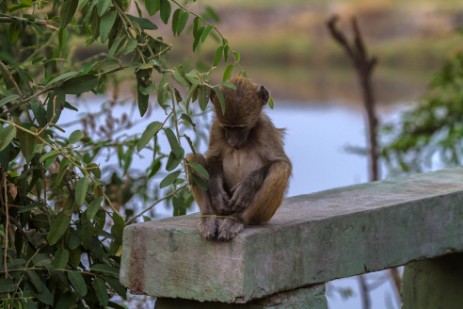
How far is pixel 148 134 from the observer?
446 centimetres

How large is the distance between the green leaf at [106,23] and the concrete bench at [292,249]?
0.77m

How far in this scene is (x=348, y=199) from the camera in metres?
5.17

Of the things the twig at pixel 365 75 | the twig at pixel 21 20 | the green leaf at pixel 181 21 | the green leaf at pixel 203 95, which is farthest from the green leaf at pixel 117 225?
the twig at pixel 365 75

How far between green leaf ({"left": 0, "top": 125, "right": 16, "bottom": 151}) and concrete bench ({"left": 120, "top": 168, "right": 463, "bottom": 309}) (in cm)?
58

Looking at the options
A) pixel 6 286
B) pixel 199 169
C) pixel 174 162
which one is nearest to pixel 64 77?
pixel 174 162

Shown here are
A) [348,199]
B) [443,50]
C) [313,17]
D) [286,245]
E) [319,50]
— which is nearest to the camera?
[286,245]

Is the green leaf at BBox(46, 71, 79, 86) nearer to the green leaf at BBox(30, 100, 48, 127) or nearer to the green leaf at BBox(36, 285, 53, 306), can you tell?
the green leaf at BBox(30, 100, 48, 127)

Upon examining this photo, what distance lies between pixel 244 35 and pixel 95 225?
19.1m

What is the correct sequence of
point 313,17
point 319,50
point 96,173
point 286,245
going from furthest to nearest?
point 313,17 → point 319,50 → point 96,173 → point 286,245

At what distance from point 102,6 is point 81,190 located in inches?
28.3

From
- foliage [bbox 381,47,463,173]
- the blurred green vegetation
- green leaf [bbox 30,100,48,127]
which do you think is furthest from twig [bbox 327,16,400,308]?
the blurred green vegetation

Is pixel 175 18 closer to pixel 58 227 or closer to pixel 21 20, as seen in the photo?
pixel 21 20

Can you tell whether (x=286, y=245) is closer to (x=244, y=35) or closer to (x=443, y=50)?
(x=443, y=50)

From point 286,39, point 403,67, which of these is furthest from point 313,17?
point 403,67
